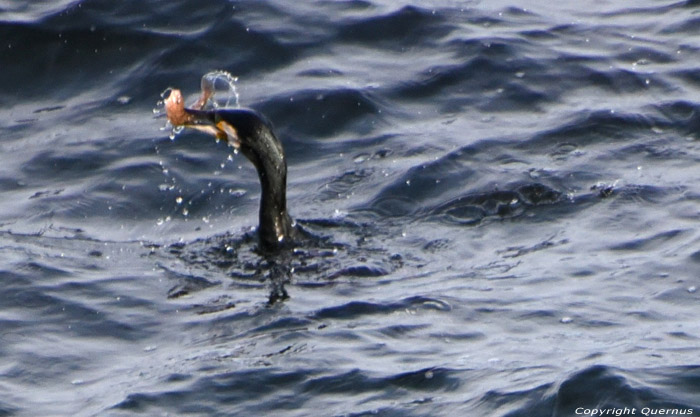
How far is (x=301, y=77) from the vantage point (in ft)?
38.3

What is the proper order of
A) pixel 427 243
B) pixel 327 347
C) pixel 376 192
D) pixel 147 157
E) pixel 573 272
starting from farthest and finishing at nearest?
1. pixel 147 157
2. pixel 376 192
3. pixel 427 243
4. pixel 573 272
5. pixel 327 347

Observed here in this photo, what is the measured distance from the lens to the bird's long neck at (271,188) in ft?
28.3

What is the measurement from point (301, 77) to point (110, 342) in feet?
15.3

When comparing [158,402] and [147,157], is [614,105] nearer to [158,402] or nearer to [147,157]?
[147,157]

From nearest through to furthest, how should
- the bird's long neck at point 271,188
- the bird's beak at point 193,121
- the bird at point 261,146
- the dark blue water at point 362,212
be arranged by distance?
1. the dark blue water at point 362,212
2. the bird's beak at point 193,121
3. the bird at point 261,146
4. the bird's long neck at point 271,188

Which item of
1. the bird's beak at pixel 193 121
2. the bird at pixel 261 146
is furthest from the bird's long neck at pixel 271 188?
the bird's beak at pixel 193 121

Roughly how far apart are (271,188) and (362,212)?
0.90 m

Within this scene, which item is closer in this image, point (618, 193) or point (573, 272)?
point (573, 272)

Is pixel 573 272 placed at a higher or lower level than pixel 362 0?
lower

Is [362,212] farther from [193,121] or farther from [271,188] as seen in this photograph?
[193,121]

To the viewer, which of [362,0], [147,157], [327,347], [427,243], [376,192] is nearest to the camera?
[327,347]

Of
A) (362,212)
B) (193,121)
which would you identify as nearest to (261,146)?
(193,121)

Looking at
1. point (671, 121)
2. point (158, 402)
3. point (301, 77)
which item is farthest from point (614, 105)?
point (158, 402)

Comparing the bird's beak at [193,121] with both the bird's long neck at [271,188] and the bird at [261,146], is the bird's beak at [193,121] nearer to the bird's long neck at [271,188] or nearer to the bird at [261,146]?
the bird at [261,146]
